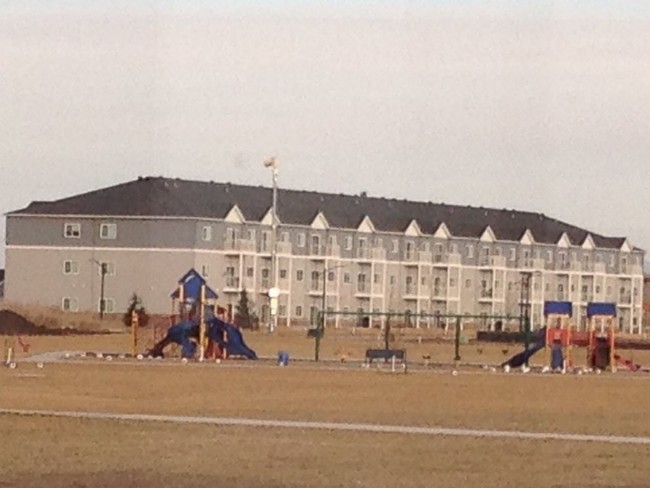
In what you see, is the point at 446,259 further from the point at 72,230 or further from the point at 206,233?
the point at 72,230

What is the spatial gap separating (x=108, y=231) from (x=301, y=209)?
1541cm

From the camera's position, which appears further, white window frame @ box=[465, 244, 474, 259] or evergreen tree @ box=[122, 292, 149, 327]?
white window frame @ box=[465, 244, 474, 259]

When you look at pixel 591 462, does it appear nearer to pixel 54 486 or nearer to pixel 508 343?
pixel 54 486

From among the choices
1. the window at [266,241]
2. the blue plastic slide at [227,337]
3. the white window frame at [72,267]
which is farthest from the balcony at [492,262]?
the blue plastic slide at [227,337]

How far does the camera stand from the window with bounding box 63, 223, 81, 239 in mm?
119200

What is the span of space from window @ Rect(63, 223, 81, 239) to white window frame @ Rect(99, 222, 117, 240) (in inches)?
69.2

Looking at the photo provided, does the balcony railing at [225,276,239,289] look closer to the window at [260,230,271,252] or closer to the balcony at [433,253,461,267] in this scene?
the window at [260,230,271,252]

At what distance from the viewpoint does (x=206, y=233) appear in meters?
117

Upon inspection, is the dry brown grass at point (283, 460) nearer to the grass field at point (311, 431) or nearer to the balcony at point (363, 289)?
the grass field at point (311, 431)

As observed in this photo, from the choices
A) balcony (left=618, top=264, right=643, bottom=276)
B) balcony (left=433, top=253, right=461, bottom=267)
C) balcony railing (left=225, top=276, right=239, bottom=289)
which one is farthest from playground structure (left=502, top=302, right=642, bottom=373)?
balcony (left=618, top=264, right=643, bottom=276)

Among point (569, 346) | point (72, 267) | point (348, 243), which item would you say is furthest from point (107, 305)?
point (569, 346)

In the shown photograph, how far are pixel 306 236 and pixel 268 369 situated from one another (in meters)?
67.7

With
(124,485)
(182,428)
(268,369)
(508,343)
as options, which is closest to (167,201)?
(508,343)

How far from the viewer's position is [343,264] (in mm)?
126875
